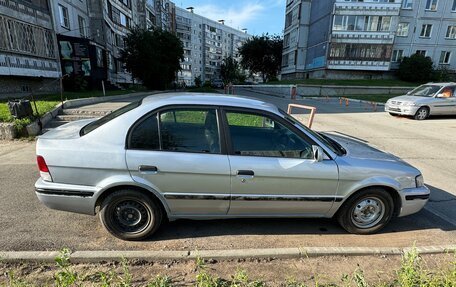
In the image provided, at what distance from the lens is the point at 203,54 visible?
90.0 m

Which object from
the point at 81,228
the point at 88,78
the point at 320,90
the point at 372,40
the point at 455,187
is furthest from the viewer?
the point at 372,40

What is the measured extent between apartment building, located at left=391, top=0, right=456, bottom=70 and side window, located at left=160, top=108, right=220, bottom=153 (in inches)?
1610

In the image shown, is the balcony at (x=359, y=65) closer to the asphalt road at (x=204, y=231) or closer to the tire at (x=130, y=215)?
the asphalt road at (x=204, y=231)

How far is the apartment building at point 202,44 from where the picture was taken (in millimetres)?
79794

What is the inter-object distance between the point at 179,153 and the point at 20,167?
14.4 ft

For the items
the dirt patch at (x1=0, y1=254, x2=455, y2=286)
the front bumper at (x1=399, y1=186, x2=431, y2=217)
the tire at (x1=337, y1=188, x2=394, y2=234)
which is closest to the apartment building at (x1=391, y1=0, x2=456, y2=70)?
the front bumper at (x1=399, y1=186, x2=431, y2=217)

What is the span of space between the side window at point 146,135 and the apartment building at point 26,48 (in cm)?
1285

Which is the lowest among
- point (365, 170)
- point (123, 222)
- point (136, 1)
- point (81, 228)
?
point (81, 228)

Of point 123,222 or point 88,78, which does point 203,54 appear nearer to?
point 88,78

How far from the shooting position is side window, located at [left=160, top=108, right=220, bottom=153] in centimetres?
287

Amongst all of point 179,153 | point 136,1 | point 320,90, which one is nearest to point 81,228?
point 179,153

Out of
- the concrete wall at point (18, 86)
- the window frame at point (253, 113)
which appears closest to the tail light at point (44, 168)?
the window frame at point (253, 113)

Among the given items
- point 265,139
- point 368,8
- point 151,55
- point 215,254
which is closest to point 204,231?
point 215,254

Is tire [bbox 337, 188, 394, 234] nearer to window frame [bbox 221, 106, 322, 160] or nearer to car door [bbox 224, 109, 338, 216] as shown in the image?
car door [bbox 224, 109, 338, 216]
